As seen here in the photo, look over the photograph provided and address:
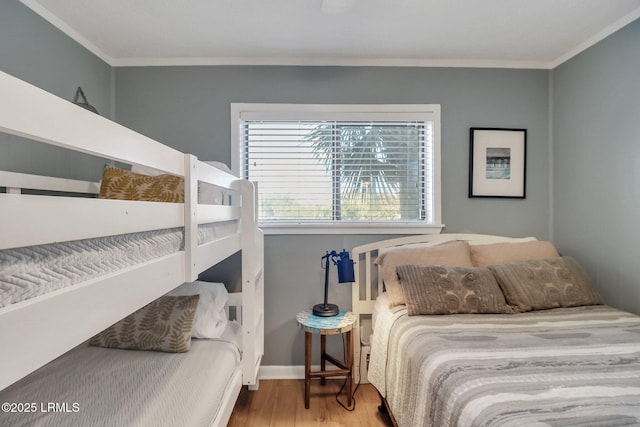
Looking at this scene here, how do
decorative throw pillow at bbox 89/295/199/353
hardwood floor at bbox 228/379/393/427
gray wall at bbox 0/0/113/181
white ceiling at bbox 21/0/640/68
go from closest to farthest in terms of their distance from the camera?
decorative throw pillow at bbox 89/295/199/353
gray wall at bbox 0/0/113/181
white ceiling at bbox 21/0/640/68
hardwood floor at bbox 228/379/393/427

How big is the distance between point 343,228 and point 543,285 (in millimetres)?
1316

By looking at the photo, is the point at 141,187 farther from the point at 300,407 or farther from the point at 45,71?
the point at 300,407

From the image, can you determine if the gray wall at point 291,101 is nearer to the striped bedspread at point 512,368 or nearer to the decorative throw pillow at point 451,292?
the decorative throw pillow at point 451,292

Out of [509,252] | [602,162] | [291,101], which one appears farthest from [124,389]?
[602,162]

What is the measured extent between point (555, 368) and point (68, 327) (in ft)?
4.95

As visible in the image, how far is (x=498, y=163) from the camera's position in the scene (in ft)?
8.62

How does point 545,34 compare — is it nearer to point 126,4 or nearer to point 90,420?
point 126,4

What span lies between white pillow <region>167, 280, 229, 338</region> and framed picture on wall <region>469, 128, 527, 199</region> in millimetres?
1992

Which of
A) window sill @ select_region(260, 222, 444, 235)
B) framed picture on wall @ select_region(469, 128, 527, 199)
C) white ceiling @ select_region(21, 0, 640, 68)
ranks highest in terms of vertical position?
white ceiling @ select_region(21, 0, 640, 68)

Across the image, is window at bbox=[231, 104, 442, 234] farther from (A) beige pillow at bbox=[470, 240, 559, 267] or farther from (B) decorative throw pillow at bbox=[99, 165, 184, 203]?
(B) decorative throw pillow at bbox=[99, 165, 184, 203]

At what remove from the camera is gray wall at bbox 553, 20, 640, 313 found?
2.04 m

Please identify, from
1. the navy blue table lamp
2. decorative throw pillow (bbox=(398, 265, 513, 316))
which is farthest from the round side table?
decorative throw pillow (bbox=(398, 265, 513, 316))

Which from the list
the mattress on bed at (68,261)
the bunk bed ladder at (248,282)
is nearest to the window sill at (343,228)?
the bunk bed ladder at (248,282)

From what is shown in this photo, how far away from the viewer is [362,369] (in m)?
2.47
